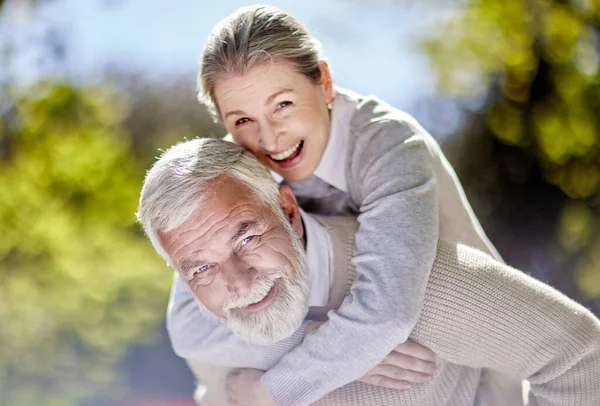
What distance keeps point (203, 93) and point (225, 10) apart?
2085 mm

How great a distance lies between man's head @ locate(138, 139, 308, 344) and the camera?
1434mm

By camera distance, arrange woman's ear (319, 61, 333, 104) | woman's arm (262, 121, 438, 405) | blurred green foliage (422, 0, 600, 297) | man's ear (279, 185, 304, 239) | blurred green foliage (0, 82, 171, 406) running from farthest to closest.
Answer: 1. blurred green foliage (422, 0, 600, 297)
2. blurred green foliage (0, 82, 171, 406)
3. woman's ear (319, 61, 333, 104)
4. man's ear (279, 185, 304, 239)
5. woman's arm (262, 121, 438, 405)

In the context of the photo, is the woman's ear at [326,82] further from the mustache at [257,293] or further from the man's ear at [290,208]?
the mustache at [257,293]

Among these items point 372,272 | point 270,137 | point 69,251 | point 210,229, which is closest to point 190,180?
point 210,229

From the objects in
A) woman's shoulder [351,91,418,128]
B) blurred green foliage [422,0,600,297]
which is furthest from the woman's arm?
blurred green foliage [422,0,600,297]

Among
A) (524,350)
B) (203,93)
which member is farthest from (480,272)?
(203,93)

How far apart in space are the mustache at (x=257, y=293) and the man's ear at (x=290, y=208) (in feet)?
0.52

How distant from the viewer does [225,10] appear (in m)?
3.59

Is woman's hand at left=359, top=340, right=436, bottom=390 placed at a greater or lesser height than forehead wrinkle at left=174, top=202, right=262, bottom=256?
lesser

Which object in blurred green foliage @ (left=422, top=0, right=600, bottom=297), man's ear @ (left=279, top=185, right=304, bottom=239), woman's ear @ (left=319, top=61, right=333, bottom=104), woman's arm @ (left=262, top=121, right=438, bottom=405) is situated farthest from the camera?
blurred green foliage @ (left=422, top=0, right=600, bottom=297)

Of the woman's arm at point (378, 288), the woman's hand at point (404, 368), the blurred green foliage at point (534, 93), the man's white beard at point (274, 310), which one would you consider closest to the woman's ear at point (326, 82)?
the woman's arm at point (378, 288)

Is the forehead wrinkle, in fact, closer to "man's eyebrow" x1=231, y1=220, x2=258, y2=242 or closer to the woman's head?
"man's eyebrow" x1=231, y1=220, x2=258, y2=242

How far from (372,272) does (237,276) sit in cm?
29

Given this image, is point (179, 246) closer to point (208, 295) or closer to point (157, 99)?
point (208, 295)
